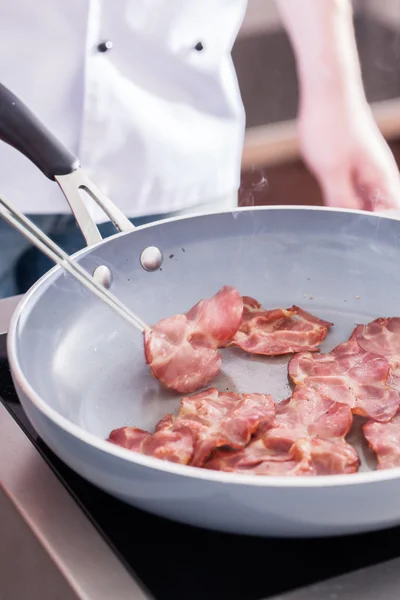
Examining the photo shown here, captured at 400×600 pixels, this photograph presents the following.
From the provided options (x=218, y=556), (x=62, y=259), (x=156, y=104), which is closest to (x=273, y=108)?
(x=156, y=104)

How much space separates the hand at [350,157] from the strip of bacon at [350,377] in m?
0.39

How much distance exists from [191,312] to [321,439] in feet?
0.96

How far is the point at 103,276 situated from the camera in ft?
3.03

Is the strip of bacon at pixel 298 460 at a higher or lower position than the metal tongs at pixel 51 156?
lower

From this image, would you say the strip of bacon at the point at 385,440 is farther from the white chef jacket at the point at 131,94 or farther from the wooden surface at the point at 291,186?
the wooden surface at the point at 291,186

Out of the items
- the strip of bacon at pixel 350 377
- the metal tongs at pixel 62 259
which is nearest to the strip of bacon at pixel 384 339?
the strip of bacon at pixel 350 377

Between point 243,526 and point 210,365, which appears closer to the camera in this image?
point 243,526

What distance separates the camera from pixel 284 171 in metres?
3.02

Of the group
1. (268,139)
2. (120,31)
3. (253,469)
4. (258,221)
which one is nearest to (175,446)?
(253,469)

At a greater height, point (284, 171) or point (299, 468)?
point (299, 468)

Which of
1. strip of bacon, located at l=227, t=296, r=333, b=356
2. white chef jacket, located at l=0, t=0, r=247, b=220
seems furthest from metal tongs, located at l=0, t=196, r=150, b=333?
white chef jacket, located at l=0, t=0, r=247, b=220

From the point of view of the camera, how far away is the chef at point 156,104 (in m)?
1.17

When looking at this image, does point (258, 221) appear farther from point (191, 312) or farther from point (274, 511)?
point (274, 511)

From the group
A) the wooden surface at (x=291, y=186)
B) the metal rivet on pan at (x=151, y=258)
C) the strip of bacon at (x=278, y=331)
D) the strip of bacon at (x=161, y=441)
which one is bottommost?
the wooden surface at (x=291, y=186)
